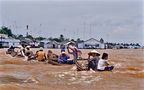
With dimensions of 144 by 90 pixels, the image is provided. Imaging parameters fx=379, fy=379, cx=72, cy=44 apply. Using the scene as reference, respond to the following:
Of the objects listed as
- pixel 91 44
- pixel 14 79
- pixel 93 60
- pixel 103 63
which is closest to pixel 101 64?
pixel 103 63

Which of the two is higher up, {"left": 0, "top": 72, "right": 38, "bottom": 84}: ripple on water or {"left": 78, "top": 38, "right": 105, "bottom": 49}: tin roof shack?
{"left": 78, "top": 38, "right": 105, "bottom": 49}: tin roof shack

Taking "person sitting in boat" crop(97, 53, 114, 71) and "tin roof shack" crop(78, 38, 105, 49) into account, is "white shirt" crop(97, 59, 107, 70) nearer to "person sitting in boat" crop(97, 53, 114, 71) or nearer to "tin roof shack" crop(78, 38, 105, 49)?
"person sitting in boat" crop(97, 53, 114, 71)

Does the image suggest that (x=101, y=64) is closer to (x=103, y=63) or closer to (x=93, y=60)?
(x=103, y=63)

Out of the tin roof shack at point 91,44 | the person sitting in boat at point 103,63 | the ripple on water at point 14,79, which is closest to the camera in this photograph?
the ripple on water at point 14,79

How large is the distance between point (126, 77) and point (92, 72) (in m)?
1.53

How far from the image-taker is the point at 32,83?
10414mm

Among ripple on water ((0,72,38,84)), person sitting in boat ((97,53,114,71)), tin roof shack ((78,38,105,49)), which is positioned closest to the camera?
ripple on water ((0,72,38,84))

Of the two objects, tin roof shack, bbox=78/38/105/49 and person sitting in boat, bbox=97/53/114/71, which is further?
tin roof shack, bbox=78/38/105/49

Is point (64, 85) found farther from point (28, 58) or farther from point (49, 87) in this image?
point (28, 58)

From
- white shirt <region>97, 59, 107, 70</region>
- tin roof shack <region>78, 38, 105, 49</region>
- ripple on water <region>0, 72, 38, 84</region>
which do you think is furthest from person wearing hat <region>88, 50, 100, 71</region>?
tin roof shack <region>78, 38, 105, 49</region>

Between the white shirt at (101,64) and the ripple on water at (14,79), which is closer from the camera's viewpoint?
the ripple on water at (14,79)

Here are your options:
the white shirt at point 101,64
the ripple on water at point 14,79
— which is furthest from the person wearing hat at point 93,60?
the ripple on water at point 14,79

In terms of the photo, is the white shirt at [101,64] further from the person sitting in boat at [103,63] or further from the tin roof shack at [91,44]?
the tin roof shack at [91,44]

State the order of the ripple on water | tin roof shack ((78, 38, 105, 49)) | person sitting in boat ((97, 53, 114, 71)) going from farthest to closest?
1. tin roof shack ((78, 38, 105, 49))
2. person sitting in boat ((97, 53, 114, 71))
3. the ripple on water
